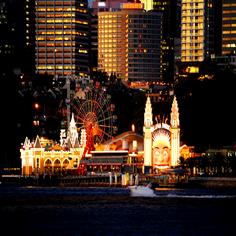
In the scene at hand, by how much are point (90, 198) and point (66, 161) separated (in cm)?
3421

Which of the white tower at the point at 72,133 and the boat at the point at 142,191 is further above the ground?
the white tower at the point at 72,133

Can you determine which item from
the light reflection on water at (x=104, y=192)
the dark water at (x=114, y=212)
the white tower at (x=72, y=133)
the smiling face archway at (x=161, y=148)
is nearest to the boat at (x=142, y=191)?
the dark water at (x=114, y=212)

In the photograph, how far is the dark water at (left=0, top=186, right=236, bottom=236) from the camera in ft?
394

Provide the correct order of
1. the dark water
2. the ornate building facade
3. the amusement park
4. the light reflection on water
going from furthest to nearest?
the ornate building facade < the amusement park < the light reflection on water < the dark water

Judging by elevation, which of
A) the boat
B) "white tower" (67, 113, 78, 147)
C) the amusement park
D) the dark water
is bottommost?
the dark water

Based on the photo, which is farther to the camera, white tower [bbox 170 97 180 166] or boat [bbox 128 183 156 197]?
white tower [bbox 170 97 180 166]

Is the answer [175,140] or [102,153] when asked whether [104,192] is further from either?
[175,140]

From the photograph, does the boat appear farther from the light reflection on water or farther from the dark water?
the light reflection on water

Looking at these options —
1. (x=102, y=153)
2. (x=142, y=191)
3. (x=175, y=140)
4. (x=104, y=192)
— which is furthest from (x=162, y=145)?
(x=142, y=191)

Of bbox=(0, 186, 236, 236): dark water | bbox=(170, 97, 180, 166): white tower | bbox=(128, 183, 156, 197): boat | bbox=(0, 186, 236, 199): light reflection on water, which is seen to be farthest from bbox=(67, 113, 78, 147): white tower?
bbox=(128, 183, 156, 197): boat

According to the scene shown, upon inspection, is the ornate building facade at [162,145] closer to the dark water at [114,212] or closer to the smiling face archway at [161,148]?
the smiling face archway at [161,148]

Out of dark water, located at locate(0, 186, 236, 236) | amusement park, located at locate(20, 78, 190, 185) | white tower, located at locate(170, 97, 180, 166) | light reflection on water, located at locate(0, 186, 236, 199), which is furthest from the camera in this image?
white tower, located at locate(170, 97, 180, 166)

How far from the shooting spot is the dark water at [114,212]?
120188 mm

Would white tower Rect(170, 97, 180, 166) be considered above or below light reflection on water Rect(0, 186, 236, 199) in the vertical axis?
above
